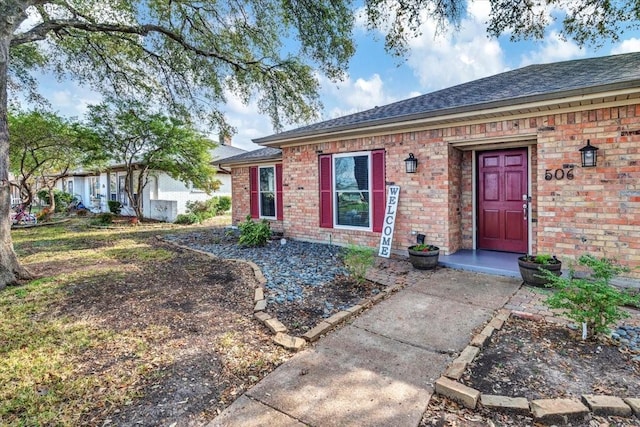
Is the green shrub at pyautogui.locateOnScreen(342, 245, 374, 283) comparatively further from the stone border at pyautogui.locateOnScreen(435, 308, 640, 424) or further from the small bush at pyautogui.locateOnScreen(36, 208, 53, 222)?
the small bush at pyautogui.locateOnScreen(36, 208, 53, 222)

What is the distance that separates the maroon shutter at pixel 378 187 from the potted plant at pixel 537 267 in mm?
2788

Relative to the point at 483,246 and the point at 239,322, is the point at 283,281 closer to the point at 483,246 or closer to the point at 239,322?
the point at 239,322

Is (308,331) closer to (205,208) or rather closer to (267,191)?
(267,191)

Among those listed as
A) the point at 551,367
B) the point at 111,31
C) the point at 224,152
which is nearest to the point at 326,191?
the point at 551,367

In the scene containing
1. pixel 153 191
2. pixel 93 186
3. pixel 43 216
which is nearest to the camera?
pixel 43 216

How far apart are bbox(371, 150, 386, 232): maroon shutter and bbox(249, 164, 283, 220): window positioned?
3.71 metres

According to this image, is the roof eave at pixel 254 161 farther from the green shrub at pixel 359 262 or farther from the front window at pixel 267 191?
the green shrub at pixel 359 262

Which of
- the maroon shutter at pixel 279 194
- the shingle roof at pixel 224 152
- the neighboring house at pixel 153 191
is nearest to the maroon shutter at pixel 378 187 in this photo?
the maroon shutter at pixel 279 194

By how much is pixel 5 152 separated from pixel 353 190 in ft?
20.6

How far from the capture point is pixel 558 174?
479cm

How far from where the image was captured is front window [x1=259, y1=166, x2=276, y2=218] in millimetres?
9945

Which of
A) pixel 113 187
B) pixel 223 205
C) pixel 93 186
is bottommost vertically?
pixel 223 205

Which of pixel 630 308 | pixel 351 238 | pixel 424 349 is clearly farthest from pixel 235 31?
pixel 630 308

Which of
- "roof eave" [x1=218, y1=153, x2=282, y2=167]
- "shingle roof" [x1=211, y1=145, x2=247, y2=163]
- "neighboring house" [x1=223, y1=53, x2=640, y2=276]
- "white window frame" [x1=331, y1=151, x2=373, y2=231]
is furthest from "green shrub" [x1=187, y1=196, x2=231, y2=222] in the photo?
"white window frame" [x1=331, y1=151, x2=373, y2=231]
